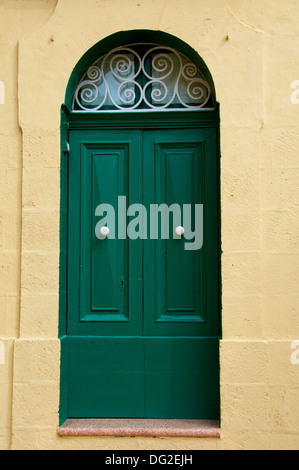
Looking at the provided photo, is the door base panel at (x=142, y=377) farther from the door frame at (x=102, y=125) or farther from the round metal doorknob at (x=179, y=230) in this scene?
the round metal doorknob at (x=179, y=230)

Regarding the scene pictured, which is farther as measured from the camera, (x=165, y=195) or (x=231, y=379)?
(x=165, y=195)

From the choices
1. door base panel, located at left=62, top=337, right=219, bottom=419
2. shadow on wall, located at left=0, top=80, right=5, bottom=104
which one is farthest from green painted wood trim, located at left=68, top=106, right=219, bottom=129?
door base panel, located at left=62, top=337, right=219, bottom=419

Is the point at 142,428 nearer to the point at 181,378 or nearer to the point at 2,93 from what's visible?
the point at 181,378

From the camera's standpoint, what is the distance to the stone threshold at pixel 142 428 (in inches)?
179

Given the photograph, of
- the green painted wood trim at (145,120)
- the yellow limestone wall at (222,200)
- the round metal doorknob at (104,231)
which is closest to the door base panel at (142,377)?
the yellow limestone wall at (222,200)

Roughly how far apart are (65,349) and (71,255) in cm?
84

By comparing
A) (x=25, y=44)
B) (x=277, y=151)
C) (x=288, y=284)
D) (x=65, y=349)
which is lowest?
(x=65, y=349)

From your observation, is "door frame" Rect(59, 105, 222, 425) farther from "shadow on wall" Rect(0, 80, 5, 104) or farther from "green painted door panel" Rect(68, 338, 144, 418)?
"shadow on wall" Rect(0, 80, 5, 104)

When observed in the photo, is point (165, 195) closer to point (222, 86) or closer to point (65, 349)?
point (222, 86)

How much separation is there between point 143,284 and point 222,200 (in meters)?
1.04

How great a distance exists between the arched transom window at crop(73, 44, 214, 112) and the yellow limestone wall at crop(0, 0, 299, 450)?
295 millimetres

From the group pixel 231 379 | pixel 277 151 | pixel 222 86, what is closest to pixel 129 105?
pixel 222 86

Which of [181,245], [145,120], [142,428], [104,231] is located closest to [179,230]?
[181,245]

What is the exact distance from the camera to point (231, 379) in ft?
14.9
